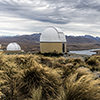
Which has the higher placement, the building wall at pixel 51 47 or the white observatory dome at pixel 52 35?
the white observatory dome at pixel 52 35

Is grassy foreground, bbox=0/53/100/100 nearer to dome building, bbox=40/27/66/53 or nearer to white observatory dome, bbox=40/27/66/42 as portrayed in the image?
dome building, bbox=40/27/66/53

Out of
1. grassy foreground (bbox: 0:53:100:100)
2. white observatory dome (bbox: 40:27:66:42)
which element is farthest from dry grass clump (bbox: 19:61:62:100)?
white observatory dome (bbox: 40:27:66:42)

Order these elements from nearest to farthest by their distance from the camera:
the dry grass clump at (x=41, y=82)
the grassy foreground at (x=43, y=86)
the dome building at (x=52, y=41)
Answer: the grassy foreground at (x=43, y=86) → the dry grass clump at (x=41, y=82) → the dome building at (x=52, y=41)

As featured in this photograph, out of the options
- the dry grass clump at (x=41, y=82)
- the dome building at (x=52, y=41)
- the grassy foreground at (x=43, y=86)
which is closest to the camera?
the grassy foreground at (x=43, y=86)

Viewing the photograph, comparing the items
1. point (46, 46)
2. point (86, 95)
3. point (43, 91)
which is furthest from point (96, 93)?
point (46, 46)

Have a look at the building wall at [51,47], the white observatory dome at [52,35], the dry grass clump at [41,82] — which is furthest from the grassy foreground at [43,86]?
the white observatory dome at [52,35]

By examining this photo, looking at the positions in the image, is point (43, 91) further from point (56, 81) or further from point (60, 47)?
point (60, 47)

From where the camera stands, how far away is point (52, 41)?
17.2 meters

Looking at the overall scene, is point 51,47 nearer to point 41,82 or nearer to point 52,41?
point 52,41

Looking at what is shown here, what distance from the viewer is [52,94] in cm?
361

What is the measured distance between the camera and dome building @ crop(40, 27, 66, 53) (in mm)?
17359

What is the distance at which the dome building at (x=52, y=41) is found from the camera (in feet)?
57.0

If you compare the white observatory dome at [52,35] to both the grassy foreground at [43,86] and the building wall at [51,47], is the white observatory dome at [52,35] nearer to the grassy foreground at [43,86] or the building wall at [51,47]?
the building wall at [51,47]

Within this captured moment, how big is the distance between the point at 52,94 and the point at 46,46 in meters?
14.0
